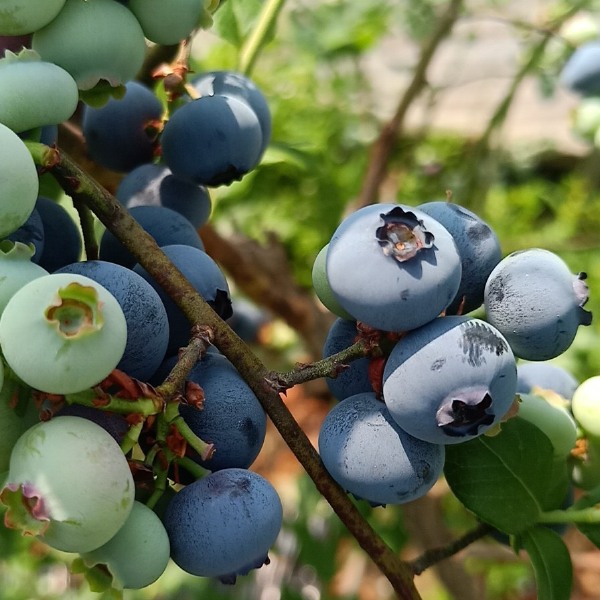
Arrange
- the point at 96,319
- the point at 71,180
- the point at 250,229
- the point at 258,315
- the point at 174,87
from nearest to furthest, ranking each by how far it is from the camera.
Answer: the point at 96,319 < the point at 71,180 < the point at 174,87 < the point at 258,315 < the point at 250,229

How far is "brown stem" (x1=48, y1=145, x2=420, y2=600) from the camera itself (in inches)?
19.6

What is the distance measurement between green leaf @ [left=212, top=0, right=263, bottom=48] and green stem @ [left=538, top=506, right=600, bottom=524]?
2.19 feet

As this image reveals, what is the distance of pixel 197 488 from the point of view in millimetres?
492

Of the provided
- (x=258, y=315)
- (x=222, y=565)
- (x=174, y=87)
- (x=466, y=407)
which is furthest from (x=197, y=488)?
(x=258, y=315)

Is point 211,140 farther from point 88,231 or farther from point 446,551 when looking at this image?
point 446,551

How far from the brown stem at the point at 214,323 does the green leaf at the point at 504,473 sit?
106mm

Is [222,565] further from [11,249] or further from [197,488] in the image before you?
[11,249]

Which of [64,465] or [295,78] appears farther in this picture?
[295,78]

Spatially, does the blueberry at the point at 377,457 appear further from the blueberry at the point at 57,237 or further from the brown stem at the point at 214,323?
the blueberry at the point at 57,237

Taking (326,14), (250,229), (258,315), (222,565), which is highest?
(222,565)

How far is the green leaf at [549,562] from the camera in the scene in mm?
625

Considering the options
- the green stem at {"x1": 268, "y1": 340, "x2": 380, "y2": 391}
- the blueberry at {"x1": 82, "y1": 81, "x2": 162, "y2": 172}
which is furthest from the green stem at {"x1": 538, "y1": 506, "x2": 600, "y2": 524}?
the blueberry at {"x1": 82, "y1": 81, "x2": 162, "y2": 172}

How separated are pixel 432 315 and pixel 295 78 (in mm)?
2033

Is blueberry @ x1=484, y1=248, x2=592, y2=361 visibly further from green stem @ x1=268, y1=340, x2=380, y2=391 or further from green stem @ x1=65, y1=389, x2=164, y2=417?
green stem @ x1=65, y1=389, x2=164, y2=417
